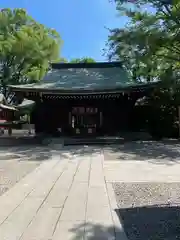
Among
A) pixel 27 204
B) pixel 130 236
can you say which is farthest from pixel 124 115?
pixel 130 236

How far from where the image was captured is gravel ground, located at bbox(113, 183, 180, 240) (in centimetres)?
415

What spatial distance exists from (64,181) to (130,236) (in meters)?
3.87

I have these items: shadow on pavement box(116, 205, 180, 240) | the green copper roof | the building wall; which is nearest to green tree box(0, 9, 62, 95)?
the green copper roof

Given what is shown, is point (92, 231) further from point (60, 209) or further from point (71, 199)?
point (71, 199)

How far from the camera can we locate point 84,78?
2244 centimetres

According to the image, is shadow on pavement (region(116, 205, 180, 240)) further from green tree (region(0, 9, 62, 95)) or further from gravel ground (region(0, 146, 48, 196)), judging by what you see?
green tree (region(0, 9, 62, 95))

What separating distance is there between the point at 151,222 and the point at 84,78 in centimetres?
1851

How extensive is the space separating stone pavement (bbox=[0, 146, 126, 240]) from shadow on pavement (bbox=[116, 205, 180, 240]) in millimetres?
170

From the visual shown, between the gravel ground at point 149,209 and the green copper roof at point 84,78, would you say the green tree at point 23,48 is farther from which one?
the gravel ground at point 149,209

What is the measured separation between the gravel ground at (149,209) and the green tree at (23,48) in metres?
31.1

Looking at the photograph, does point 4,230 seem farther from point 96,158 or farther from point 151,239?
point 96,158

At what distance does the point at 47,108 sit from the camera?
797 inches

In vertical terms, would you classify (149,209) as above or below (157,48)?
below

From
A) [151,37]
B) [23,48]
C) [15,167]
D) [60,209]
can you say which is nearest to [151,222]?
[60,209]
